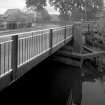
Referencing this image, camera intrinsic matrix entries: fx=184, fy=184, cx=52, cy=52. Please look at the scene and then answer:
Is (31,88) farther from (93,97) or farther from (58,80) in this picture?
(93,97)

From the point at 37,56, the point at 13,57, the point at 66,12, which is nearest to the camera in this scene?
the point at 13,57

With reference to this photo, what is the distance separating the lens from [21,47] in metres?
Answer: 6.09

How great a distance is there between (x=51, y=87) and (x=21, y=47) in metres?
4.41

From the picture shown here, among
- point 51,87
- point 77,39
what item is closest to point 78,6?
point 77,39

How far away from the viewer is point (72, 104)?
8.95 m

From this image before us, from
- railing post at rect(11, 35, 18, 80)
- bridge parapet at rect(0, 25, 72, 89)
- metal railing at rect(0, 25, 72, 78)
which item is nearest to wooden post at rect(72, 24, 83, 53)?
metal railing at rect(0, 25, 72, 78)

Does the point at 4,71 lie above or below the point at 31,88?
above

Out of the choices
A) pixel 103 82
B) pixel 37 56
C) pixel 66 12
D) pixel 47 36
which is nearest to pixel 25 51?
pixel 37 56

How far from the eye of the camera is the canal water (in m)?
8.41

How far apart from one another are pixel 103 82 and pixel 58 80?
2792 mm

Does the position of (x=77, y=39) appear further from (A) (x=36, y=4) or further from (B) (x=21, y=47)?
(A) (x=36, y=4)

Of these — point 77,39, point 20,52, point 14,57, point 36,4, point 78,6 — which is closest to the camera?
point 14,57

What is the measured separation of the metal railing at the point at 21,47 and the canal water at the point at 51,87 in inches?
87.4

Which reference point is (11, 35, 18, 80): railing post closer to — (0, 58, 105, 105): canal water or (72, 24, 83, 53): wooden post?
Result: (0, 58, 105, 105): canal water
